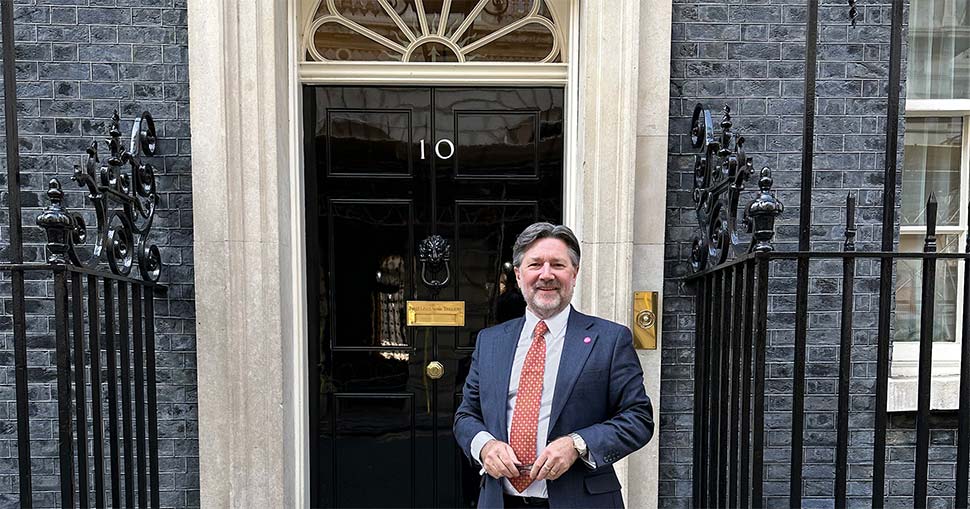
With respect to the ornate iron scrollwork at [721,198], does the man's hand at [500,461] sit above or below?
below

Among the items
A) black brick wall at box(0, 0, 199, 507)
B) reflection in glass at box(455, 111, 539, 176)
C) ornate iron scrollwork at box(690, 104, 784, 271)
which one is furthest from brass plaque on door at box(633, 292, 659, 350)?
black brick wall at box(0, 0, 199, 507)

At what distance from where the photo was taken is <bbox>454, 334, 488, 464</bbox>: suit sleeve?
2389 millimetres

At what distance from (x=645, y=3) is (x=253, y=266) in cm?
227

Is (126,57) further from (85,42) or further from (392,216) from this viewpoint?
(392,216)

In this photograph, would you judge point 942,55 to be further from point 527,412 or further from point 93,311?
point 93,311

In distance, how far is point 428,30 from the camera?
377 cm

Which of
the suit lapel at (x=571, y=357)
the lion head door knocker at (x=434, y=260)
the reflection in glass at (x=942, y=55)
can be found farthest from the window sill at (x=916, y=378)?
the lion head door knocker at (x=434, y=260)

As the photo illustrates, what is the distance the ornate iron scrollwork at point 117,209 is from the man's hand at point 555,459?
6.01 feet

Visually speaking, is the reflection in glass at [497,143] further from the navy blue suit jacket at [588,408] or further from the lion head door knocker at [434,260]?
the navy blue suit jacket at [588,408]

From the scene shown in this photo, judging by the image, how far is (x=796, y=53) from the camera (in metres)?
3.49

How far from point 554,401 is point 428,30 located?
229 cm

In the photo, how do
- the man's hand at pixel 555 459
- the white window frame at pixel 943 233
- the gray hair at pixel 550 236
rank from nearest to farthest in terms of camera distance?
the man's hand at pixel 555 459
the gray hair at pixel 550 236
the white window frame at pixel 943 233

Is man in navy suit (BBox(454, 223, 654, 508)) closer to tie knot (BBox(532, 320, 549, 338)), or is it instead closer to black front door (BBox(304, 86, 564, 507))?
tie knot (BBox(532, 320, 549, 338))

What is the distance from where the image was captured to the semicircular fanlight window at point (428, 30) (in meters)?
3.77
